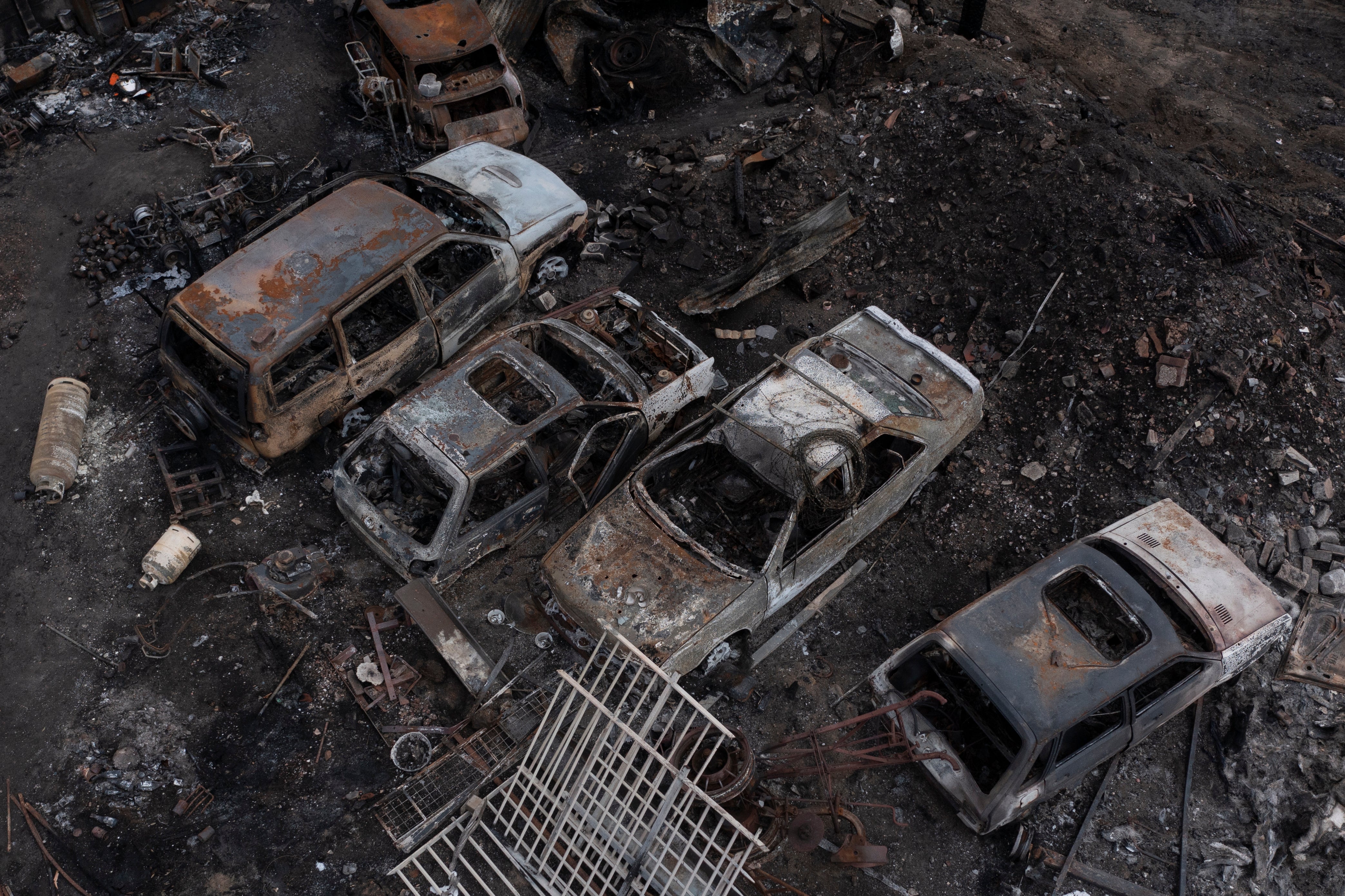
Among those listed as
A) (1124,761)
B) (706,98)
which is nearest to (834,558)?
(1124,761)

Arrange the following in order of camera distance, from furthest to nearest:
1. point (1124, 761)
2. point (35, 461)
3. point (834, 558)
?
point (35, 461)
point (834, 558)
point (1124, 761)

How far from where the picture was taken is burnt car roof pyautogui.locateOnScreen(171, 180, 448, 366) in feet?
24.8

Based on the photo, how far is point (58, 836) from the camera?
6.34 m

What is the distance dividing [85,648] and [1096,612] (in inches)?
315

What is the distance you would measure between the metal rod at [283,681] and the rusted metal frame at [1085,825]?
5.85m

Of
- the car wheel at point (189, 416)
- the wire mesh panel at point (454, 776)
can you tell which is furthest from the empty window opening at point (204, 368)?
the wire mesh panel at point (454, 776)

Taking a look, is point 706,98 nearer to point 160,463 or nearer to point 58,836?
point 160,463

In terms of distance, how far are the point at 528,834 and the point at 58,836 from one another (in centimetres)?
334

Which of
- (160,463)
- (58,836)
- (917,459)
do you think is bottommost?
(58,836)

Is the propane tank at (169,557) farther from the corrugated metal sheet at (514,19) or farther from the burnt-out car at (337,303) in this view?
the corrugated metal sheet at (514,19)

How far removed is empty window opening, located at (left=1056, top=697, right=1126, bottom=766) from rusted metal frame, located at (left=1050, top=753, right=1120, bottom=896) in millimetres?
368

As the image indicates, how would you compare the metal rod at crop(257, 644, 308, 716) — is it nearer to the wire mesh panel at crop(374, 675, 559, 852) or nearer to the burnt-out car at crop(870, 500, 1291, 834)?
the wire mesh panel at crop(374, 675, 559, 852)

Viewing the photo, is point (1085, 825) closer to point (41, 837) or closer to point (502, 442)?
point (502, 442)

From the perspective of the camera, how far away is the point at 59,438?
319 inches
